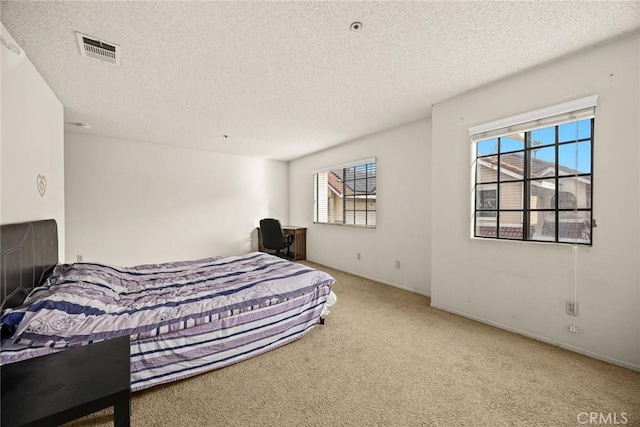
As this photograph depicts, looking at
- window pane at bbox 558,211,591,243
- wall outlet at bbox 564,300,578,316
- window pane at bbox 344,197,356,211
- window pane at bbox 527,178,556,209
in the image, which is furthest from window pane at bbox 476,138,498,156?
window pane at bbox 344,197,356,211

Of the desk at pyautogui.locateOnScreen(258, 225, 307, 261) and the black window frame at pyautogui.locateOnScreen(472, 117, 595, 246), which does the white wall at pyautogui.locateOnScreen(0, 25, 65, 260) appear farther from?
the black window frame at pyautogui.locateOnScreen(472, 117, 595, 246)

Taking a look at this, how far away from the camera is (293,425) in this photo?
Answer: 4.61ft

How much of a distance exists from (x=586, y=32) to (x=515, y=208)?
1.43 meters

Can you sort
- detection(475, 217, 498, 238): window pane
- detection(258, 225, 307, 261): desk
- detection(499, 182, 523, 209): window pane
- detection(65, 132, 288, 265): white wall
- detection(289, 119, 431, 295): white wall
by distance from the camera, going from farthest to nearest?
1. detection(258, 225, 307, 261): desk
2. detection(65, 132, 288, 265): white wall
3. detection(289, 119, 431, 295): white wall
4. detection(475, 217, 498, 238): window pane
5. detection(499, 182, 523, 209): window pane

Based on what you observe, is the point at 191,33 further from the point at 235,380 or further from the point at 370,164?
the point at 370,164

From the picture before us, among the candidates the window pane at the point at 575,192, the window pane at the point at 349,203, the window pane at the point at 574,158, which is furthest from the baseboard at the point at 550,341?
the window pane at the point at 349,203

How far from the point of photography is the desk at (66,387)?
823 millimetres

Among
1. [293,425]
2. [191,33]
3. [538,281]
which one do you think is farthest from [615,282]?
[191,33]

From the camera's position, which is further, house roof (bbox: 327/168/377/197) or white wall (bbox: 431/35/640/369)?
house roof (bbox: 327/168/377/197)

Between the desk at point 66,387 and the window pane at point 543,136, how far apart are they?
3373 millimetres

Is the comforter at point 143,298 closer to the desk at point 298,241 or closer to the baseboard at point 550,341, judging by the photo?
the baseboard at point 550,341

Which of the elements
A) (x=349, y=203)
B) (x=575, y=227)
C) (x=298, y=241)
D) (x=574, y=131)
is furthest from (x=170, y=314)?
(x=298, y=241)

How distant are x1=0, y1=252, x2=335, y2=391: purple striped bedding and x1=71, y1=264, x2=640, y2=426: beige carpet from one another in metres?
0.16

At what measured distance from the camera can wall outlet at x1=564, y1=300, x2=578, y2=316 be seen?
2102mm
